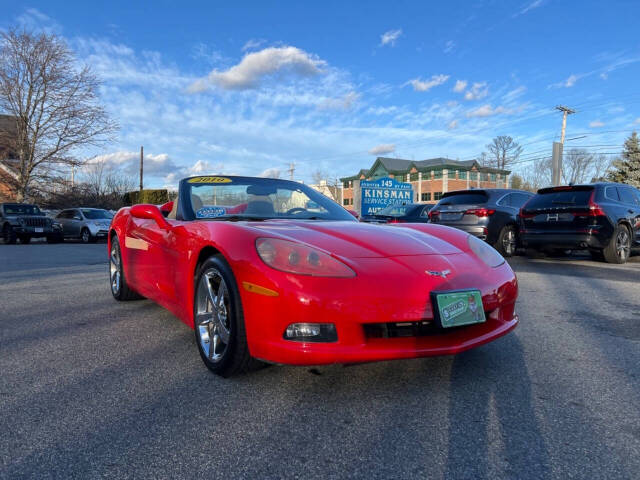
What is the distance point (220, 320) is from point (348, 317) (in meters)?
0.86

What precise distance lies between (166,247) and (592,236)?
7256 mm

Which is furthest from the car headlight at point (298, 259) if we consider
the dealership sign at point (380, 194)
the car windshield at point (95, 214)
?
the car windshield at point (95, 214)

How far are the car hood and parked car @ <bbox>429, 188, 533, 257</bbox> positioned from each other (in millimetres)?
6364

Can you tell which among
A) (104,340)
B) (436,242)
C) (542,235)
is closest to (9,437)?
(104,340)

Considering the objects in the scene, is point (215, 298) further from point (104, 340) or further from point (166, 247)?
point (104, 340)

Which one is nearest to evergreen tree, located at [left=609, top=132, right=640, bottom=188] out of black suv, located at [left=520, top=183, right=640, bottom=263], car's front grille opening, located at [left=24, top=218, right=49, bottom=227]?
black suv, located at [left=520, top=183, right=640, bottom=263]

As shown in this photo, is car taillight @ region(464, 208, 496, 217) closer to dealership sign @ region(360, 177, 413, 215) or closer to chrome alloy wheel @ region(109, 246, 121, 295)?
chrome alloy wheel @ region(109, 246, 121, 295)

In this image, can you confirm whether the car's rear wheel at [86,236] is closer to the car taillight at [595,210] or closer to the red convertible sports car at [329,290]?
the red convertible sports car at [329,290]

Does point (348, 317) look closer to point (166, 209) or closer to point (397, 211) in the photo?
point (166, 209)

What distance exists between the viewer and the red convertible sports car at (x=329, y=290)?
7.14ft

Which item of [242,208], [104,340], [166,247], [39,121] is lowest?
[104,340]

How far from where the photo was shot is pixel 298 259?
2.31 m

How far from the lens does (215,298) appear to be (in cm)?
271

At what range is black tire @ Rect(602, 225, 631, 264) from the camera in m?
7.96
